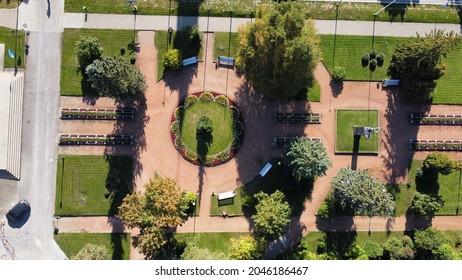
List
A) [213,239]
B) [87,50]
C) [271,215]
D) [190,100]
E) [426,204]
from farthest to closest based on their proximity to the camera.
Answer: [190,100]
[213,239]
[426,204]
[87,50]
[271,215]

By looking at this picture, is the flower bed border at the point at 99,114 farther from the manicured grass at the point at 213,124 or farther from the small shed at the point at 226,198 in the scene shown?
the small shed at the point at 226,198

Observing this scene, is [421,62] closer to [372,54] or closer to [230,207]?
[372,54]

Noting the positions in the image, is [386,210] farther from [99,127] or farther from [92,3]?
[92,3]

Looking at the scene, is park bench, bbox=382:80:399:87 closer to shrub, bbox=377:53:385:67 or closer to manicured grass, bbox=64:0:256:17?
shrub, bbox=377:53:385:67

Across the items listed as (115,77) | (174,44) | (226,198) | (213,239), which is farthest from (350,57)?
(115,77)

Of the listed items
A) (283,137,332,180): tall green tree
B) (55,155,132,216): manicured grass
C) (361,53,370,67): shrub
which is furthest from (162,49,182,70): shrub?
(361,53,370,67): shrub
